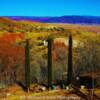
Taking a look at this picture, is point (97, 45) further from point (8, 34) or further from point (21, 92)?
point (8, 34)

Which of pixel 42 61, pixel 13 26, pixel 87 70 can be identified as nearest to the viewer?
pixel 87 70

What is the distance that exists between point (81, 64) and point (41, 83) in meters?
6.54

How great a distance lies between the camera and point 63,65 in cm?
4688

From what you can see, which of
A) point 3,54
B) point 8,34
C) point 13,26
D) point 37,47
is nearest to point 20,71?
point 3,54

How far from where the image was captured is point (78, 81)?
41.8 meters

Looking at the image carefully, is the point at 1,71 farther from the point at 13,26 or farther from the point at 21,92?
the point at 13,26

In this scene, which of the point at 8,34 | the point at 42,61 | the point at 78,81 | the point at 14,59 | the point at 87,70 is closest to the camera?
the point at 78,81

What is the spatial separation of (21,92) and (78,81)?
697 centimetres

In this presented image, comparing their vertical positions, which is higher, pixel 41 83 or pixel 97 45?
pixel 97 45

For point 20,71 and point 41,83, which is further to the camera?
point 20,71

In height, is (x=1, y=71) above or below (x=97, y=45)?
below

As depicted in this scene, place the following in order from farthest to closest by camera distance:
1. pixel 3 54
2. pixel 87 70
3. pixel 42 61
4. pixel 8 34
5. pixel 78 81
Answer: pixel 8 34, pixel 3 54, pixel 42 61, pixel 87 70, pixel 78 81

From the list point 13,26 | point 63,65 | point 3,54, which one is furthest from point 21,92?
point 13,26

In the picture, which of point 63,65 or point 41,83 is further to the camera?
point 63,65
